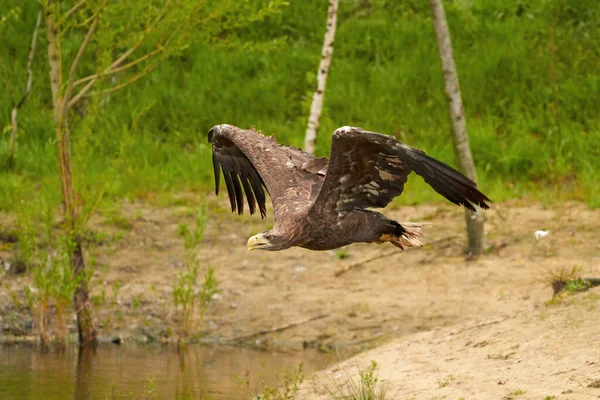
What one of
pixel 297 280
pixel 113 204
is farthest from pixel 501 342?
pixel 113 204

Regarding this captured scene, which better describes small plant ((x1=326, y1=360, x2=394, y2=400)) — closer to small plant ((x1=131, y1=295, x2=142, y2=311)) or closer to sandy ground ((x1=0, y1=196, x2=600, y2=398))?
sandy ground ((x1=0, y1=196, x2=600, y2=398))

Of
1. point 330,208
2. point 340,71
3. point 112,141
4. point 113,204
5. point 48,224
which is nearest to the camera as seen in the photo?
point 330,208

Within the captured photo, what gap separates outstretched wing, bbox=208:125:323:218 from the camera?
7.93 meters

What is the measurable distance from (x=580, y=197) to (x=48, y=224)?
601 cm

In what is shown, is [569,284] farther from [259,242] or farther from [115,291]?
[115,291]

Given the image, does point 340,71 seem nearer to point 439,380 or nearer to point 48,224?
point 48,224

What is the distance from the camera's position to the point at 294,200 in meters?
7.73

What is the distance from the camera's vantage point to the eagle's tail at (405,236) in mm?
7750

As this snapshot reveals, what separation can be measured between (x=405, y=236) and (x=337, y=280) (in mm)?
3899

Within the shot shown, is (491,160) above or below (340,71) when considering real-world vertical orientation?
below

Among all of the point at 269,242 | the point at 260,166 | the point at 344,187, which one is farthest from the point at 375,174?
the point at 260,166

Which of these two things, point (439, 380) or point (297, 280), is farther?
point (297, 280)

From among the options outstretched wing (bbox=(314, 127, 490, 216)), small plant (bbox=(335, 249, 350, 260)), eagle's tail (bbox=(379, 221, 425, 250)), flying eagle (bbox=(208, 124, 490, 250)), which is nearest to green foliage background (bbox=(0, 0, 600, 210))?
small plant (bbox=(335, 249, 350, 260))

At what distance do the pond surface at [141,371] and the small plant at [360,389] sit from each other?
72 cm
